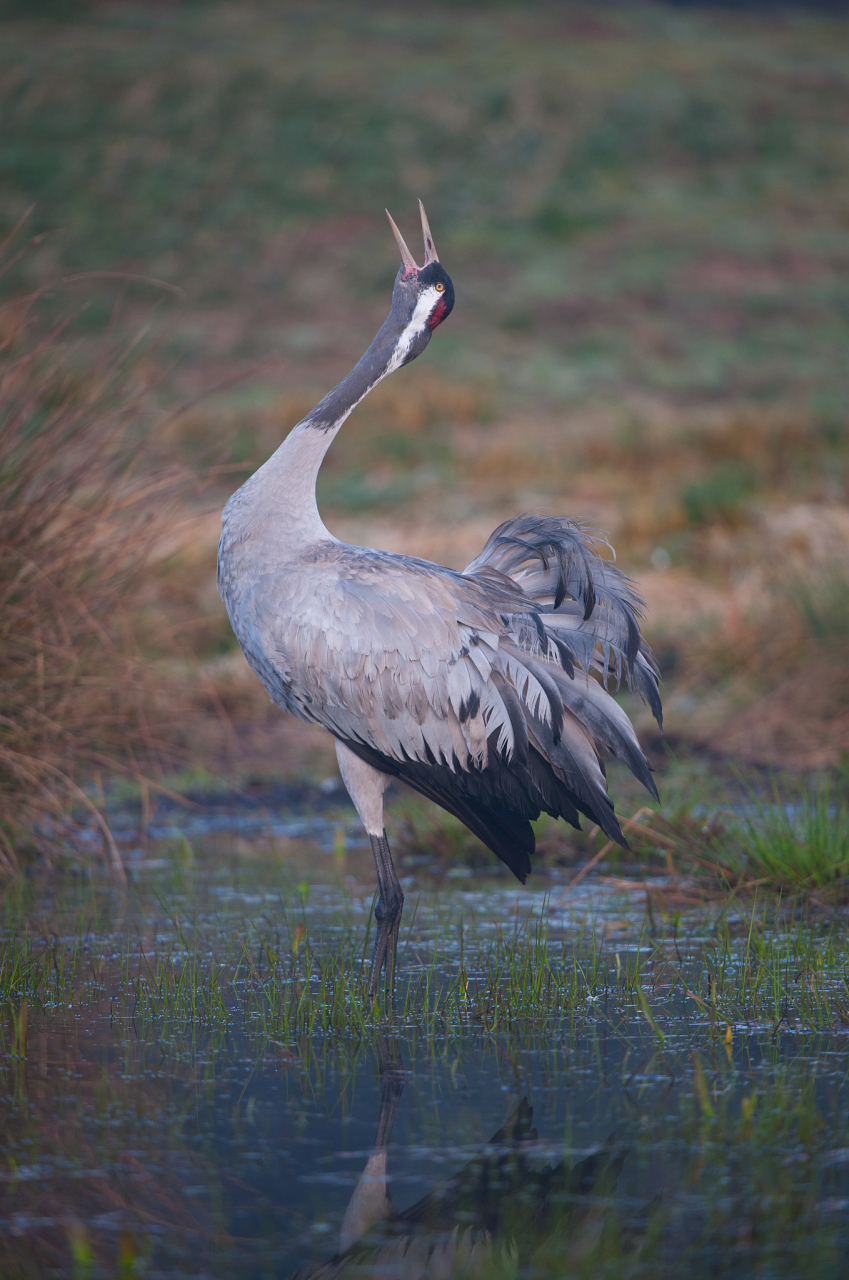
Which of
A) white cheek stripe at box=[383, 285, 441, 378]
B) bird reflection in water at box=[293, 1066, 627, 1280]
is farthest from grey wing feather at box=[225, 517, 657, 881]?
bird reflection in water at box=[293, 1066, 627, 1280]

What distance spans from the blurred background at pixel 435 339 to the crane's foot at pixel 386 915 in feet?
4.74

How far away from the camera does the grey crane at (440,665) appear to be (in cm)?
457

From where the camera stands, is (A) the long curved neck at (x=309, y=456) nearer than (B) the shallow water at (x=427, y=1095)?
No

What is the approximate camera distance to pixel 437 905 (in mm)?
5473

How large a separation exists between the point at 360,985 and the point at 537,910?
49.1 inches

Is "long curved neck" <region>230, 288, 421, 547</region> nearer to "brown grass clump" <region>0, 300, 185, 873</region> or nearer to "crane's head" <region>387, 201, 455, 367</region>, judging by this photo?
"crane's head" <region>387, 201, 455, 367</region>

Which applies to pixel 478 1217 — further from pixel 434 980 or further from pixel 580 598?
pixel 580 598

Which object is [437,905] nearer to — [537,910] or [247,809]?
[537,910]

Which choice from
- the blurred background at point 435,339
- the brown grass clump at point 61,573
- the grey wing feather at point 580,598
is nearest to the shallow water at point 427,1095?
the brown grass clump at point 61,573

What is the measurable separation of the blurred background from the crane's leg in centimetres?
126

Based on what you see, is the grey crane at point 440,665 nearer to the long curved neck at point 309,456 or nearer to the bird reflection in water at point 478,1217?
the long curved neck at point 309,456

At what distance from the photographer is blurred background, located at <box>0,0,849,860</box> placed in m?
5.98

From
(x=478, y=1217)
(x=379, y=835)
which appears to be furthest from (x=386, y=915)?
(x=478, y=1217)

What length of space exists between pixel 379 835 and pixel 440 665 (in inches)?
25.8
